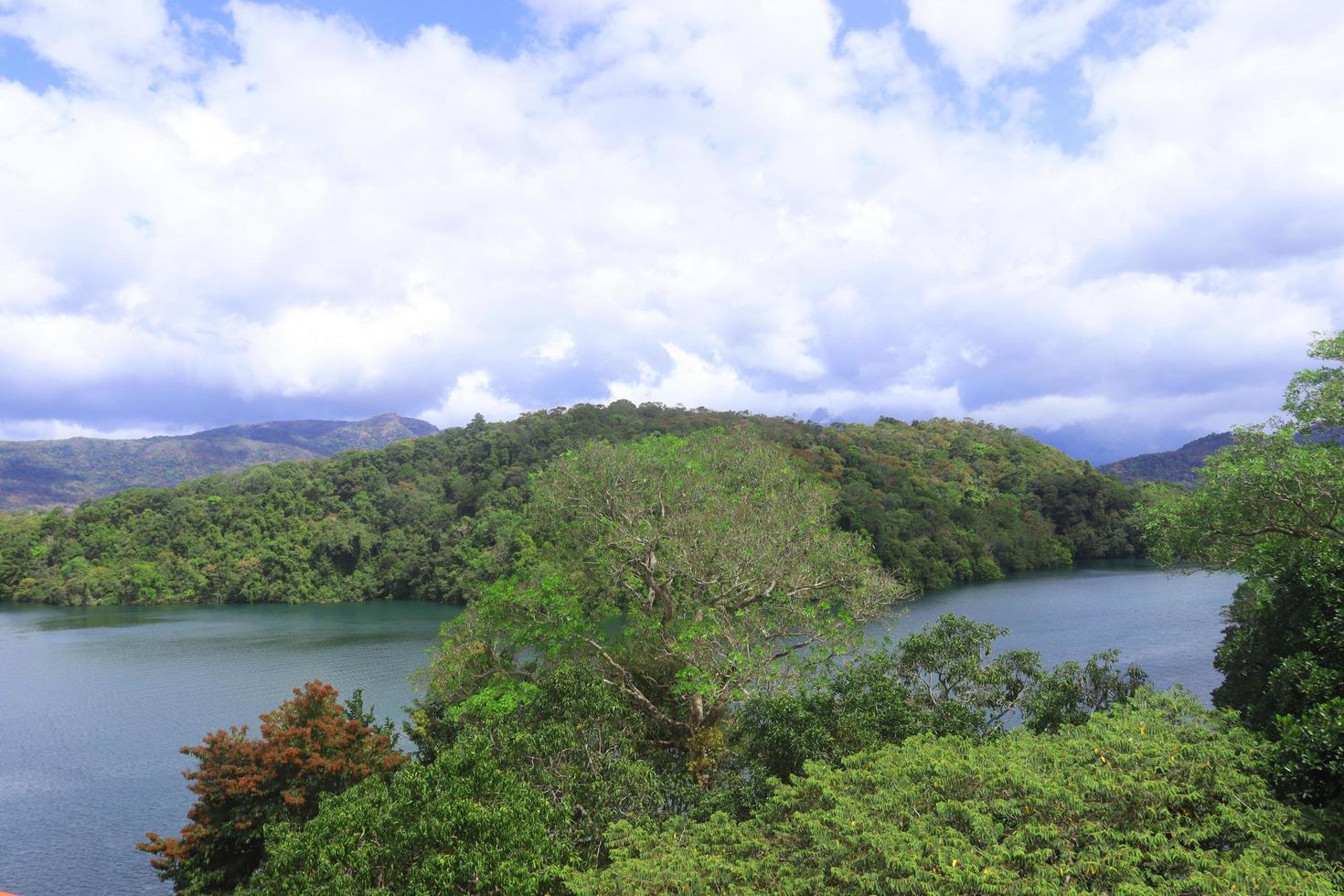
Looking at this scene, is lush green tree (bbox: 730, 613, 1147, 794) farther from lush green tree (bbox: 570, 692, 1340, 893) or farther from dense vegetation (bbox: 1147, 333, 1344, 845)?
lush green tree (bbox: 570, 692, 1340, 893)

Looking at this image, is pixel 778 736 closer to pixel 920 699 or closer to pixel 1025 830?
pixel 920 699

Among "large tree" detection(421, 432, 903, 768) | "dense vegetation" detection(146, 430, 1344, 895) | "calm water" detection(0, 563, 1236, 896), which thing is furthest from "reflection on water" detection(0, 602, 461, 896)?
"large tree" detection(421, 432, 903, 768)

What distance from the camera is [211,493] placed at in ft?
228

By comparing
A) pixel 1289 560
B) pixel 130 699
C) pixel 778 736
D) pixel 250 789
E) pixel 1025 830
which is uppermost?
pixel 1289 560

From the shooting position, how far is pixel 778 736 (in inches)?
430

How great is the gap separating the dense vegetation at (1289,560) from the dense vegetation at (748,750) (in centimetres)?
53

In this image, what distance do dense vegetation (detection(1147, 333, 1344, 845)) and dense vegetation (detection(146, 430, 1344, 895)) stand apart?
20.8 inches

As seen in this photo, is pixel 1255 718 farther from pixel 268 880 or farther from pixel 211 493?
pixel 211 493

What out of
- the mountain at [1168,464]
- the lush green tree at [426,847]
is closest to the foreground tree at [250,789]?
the lush green tree at [426,847]

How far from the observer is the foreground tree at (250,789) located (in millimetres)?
11219

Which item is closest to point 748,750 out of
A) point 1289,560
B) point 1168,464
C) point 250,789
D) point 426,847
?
point 426,847

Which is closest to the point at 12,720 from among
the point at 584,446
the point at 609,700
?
the point at 584,446

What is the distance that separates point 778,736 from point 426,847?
5347mm

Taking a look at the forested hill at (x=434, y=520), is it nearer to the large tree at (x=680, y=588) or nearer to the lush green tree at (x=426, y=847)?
the large tree at (x=680, y=588)
